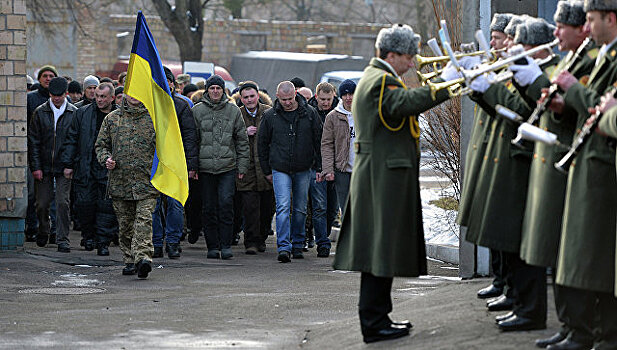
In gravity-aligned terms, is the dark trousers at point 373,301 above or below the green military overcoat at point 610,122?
below

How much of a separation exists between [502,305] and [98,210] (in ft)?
22.8

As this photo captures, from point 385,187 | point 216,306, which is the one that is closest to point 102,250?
point 216,306

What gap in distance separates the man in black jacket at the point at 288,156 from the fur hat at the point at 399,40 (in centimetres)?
615

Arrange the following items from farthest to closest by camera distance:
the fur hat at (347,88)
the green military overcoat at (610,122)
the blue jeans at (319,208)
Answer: the blue jeans at (319,208) < the fur hat at (347,88) < the green military overcoat at (610,122)

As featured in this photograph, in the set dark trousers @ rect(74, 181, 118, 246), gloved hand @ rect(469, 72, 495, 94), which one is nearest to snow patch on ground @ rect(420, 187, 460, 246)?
dark trousers @ rect(74, 181, 118, 246)

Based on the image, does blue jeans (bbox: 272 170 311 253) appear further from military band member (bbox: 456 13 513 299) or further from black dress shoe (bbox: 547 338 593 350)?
black dress shoe (bbox: 547 338 593 350)

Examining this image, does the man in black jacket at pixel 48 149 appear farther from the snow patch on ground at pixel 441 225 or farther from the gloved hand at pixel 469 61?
the gloved hand at pixel 469 61

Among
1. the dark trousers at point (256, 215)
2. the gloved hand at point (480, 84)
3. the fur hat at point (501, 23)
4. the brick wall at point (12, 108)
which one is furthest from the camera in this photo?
the brick wall at point (12, 108)

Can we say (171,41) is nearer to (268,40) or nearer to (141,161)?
(268,40)

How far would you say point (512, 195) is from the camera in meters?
7.80

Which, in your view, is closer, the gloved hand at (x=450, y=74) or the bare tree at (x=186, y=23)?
the gloved hand at (x=450, y=74)

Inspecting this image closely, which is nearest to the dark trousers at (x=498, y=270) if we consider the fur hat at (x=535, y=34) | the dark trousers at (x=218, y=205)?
the fur hat at (x=535, y=34)

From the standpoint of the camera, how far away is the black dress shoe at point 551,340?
7.01m

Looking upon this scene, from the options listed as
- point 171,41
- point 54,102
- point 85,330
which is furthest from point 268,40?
point 85,330
